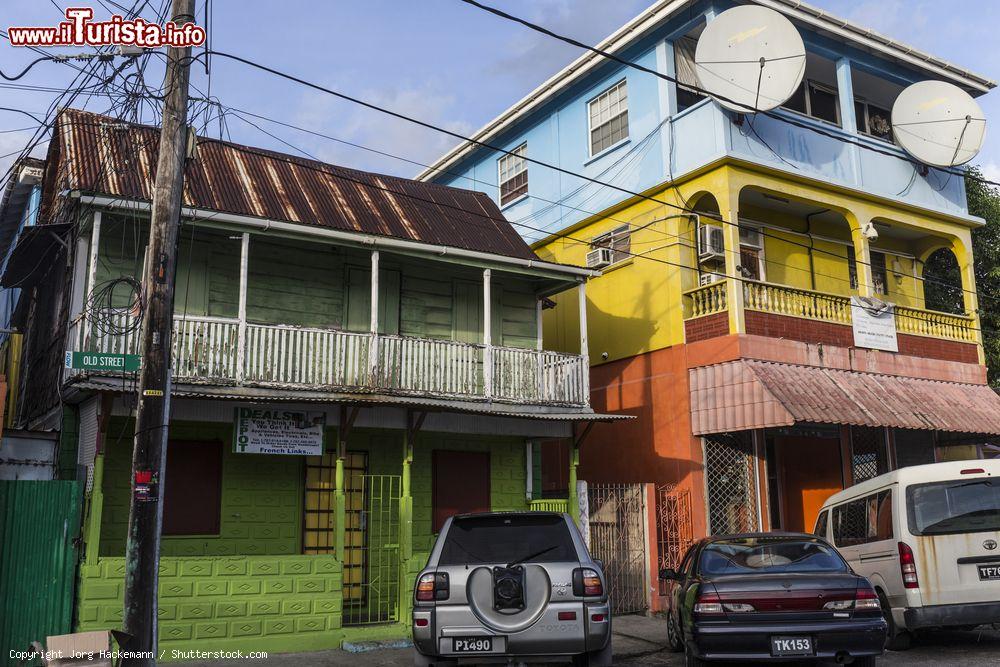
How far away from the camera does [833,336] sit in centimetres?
1797

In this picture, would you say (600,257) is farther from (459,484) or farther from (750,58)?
(459,484)

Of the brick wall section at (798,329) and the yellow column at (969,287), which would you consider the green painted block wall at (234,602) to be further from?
the yellow column at (969,287)

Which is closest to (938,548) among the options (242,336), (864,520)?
(864,520)

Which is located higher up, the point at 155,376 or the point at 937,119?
the point at 937,119

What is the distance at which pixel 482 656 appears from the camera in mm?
7191

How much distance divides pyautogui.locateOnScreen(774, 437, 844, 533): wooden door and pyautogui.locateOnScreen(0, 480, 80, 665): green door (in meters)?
14.7

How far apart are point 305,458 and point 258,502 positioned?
1.06 metres

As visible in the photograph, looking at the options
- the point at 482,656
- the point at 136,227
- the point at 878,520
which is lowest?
the point at 482,656

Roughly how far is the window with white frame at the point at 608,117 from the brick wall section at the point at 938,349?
7758 mm

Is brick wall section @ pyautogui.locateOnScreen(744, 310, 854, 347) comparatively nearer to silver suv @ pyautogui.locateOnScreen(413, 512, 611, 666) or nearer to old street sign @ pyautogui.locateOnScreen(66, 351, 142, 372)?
silver suv @ pyautogui.locateOnScreen(413, 512, 611, 666)

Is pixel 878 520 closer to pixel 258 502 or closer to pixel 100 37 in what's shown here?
pixel 258 502

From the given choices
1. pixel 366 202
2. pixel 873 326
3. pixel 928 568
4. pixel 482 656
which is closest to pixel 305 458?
pixel 366 202

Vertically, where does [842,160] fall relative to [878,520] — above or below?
above

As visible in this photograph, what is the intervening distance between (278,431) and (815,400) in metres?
9.56
